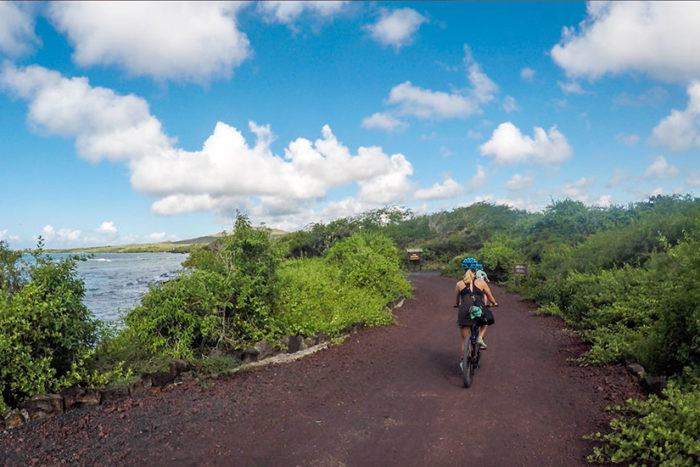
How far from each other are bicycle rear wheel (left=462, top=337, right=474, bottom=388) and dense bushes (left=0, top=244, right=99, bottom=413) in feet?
18.9

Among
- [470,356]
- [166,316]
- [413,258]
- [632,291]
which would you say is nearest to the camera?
[470,356]

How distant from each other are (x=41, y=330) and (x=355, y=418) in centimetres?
475

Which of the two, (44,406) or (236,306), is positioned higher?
(236,306)

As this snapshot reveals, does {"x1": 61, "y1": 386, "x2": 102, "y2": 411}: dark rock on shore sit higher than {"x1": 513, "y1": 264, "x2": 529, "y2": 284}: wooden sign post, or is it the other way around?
{"x1": 61, "y1": 386, "x2": 102, "y2": 411}: dark rock on shore

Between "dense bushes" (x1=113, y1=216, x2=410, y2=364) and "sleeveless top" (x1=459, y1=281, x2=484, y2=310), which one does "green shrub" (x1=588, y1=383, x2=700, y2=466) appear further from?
"dense bushes" (x1=113, y1=216, x2=410, y2=364)

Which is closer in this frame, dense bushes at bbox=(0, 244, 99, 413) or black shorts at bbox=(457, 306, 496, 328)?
dense bushes at bbox=(0, 244, 99, 413)

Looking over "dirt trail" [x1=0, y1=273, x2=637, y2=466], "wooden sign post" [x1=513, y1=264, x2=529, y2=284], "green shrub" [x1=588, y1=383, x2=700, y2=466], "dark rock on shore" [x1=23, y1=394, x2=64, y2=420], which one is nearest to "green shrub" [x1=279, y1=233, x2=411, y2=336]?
"dirt trail" [x1=0, y1=273, x2=637, y2=466]

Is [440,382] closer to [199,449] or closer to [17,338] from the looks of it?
[199,449]

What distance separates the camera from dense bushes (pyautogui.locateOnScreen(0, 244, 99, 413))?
19.9 feet

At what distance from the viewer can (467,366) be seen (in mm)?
7172

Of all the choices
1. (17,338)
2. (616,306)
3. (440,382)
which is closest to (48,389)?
(17,338)

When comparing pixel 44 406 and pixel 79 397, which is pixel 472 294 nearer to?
pixel 79 397

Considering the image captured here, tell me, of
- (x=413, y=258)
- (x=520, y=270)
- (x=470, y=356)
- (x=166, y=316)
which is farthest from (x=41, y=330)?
(x=413, y=258)

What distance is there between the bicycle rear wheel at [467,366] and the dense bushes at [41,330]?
5.75m
